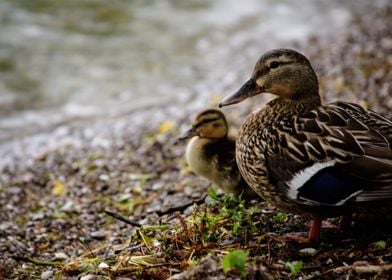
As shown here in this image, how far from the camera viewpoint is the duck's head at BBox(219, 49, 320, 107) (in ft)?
13.0

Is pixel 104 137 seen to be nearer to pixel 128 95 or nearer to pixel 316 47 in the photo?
pixel 128 95

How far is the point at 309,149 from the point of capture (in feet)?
11.8

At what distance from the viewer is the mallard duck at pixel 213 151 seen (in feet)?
16.0

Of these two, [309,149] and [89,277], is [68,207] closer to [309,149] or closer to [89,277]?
[89,277]

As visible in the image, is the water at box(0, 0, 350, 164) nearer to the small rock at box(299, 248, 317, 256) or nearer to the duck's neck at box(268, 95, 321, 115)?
the duck's neck at box(268, 95, 321, 115)

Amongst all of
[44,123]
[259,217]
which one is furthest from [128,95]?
[259,217]

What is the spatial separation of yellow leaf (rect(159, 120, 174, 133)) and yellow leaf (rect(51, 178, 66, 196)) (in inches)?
51.9

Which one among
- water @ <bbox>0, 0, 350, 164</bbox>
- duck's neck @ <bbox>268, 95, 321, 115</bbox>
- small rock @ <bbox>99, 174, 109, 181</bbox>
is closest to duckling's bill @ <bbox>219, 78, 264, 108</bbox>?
duck's neck @ <bbox>268, 95, 321, 115</bbox>

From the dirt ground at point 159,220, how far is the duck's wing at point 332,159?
0.35 meters

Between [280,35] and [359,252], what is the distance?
741 centimetres

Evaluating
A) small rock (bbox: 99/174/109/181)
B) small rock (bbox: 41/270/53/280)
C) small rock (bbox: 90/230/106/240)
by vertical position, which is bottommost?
small rock (bbox: 90/230/106/240)

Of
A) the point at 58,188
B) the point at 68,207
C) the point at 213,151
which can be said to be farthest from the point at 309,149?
the point at 58,188

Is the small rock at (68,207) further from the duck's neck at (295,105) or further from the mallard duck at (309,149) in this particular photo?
the duck's neck at (295,105)

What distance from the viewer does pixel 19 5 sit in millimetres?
12344
